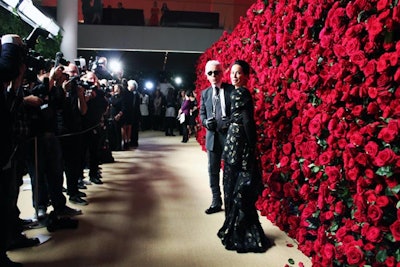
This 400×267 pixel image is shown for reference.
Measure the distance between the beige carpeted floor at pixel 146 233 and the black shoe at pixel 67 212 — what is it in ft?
0.31

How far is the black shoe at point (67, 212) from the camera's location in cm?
333

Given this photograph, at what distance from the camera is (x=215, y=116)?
347 centimetres

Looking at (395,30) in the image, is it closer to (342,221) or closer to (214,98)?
(342,221)

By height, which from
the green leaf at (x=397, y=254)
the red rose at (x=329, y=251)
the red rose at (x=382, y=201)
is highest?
the red rose at (x=382, y=201)

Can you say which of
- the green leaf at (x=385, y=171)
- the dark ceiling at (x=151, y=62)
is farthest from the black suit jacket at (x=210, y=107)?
the dark ceiling at (x=151, y=62)

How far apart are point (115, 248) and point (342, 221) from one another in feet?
5.18

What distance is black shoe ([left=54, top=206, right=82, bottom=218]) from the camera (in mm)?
3332

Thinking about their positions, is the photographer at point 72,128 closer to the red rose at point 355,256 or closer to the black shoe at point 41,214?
the black shoe at point 41,214

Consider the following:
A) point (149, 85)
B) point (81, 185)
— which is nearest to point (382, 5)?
point (81, 185)

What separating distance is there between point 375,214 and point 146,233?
6.11ft

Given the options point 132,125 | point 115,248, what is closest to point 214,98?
point 115,248

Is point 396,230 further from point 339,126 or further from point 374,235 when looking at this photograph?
point 339,126

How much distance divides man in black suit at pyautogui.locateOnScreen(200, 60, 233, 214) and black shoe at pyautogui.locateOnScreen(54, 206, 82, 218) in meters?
1.21

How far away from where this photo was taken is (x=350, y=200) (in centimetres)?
201
